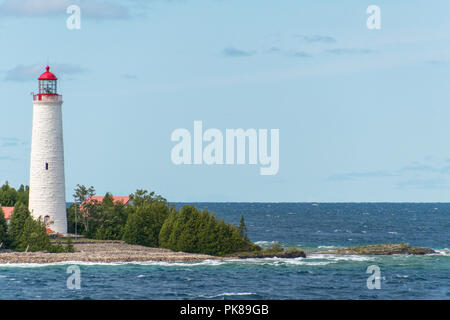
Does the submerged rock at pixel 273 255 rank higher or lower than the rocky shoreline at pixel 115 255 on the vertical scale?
lower

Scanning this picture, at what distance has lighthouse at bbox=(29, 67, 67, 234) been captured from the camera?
73.8 meters

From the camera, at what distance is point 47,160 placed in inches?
2906

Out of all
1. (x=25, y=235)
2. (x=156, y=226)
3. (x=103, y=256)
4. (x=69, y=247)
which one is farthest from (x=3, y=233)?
(x=156, y=226)

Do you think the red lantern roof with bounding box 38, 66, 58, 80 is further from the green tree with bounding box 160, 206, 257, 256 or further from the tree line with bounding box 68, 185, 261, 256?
the green tree with bounding box 160, 206, 257, 256

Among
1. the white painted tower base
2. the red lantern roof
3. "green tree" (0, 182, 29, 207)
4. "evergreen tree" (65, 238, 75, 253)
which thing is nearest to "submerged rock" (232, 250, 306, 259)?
"evergreen tree" (65, 238, 75, 253)

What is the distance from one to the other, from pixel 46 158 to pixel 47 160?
0.22m

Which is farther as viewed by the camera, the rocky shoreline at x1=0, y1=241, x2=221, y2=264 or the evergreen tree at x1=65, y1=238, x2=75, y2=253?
the evergreen tree at x1=65, y1=238, x2=75, y2=253

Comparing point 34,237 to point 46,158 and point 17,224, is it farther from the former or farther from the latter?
point 46,158

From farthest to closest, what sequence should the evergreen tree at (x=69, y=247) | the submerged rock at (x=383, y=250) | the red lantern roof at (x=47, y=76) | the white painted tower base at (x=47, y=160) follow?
the submerged rock at (x=383, y=250)
the red lantern roof at (x=47, y=76)
the white painted tower base at (x=47, y=160)
the evergreen tree at (x=69, y=247)

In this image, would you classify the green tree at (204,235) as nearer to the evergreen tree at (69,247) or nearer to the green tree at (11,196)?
the evergreen tree at (69,247)

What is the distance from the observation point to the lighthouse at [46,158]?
73.8 m

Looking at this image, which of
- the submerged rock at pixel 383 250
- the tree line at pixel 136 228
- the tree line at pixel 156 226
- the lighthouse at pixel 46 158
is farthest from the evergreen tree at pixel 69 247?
the submerged rock at pixel 383 250

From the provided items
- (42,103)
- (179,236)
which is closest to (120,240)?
(179,236)
